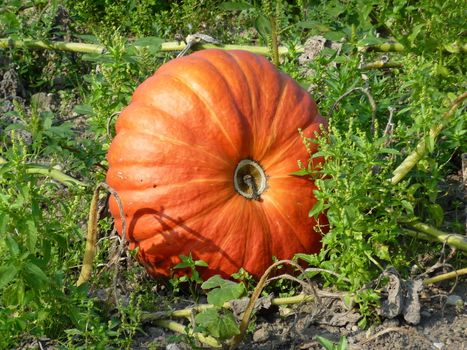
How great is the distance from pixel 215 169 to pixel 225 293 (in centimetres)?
58

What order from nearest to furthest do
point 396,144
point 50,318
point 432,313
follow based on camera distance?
point 50,318 → point 432,313 → point 396,144

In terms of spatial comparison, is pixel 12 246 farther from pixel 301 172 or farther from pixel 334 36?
pixel 334 36

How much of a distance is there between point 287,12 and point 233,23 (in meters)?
0.44

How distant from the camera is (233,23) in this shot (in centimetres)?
655

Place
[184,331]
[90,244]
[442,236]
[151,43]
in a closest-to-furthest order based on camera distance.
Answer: [184,331], [90,244], [442,236], [151,43]

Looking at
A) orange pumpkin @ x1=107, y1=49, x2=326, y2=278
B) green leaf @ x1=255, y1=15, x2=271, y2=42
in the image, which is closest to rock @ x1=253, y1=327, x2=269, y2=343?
orange pumpkin @ x1=107, y1=49, x2=326, y2=278

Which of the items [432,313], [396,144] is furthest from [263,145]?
[432,313]

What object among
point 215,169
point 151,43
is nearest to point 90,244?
point 215,169

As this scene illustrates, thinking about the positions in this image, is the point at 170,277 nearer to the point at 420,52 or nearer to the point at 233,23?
the point at 420,52

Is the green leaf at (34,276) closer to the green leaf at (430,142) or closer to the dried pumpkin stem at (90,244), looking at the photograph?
the dried pumpkin stem at (90,244)

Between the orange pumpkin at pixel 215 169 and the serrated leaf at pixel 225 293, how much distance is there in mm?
280

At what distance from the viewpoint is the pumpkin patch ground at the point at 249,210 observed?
11.5 ft

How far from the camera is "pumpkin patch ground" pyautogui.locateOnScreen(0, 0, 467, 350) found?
3490 mm

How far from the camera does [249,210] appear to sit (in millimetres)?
3920
